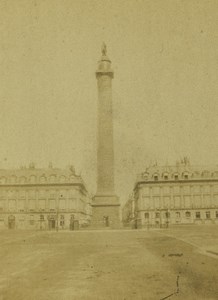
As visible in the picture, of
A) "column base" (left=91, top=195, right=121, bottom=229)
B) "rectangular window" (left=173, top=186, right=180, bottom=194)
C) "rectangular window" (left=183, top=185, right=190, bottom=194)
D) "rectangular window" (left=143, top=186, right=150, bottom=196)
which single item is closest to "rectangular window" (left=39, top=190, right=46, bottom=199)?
"rectangular window" (left=143, top=186, right=150, bottom=196)

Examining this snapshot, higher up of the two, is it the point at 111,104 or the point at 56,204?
the point at 111,104

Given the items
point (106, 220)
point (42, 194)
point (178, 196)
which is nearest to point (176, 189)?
point (178, 196)

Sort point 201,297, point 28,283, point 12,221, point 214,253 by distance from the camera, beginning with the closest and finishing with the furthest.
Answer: point 201,297
point 28,283
point 214,253
point 12,221

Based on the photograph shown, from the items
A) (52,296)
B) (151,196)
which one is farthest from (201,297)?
(151,196)

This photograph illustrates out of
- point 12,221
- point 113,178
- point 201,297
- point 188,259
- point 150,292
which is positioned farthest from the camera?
point 12,221

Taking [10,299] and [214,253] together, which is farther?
A: [214,253]

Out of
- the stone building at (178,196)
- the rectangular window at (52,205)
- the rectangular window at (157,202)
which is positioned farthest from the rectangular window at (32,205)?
the rectangular window at (157,202)

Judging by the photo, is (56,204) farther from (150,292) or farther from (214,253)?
(150,292)

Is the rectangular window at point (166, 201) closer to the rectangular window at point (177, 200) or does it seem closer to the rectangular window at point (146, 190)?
the rectangular window at point (177, 200)
